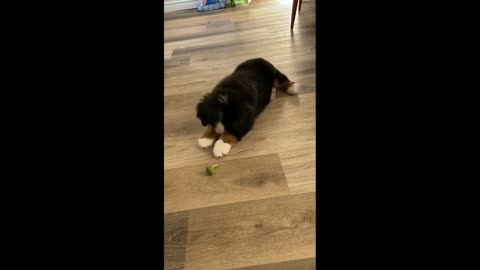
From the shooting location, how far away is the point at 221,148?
1510 millimetres

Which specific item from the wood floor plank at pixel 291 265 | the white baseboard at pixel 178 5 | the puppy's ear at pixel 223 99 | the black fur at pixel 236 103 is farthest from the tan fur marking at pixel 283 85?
the white baseboard at pixel 178 5

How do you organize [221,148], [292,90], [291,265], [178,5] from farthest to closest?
[178,5] → [292,90] → [221,148] → [291,265]

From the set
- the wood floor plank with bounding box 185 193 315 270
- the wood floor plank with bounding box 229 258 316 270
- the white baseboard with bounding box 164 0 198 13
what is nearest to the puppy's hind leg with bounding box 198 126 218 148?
the wood floor plank with bounding box 185 193 315 270

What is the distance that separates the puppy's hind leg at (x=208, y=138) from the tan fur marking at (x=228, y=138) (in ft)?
0.18

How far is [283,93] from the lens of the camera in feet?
6.37

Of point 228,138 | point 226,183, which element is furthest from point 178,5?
point 226,183

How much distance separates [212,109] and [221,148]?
183 millimetres

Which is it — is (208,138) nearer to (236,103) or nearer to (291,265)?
(236,103)

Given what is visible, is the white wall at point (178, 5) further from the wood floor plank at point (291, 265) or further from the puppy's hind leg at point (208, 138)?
the wood floor plank at point (291, 265)

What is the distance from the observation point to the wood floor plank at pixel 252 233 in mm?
1057

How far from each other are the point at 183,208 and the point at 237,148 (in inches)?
15.9

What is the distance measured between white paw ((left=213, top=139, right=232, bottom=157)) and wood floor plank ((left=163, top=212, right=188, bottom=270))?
Result: 0.34 metres
